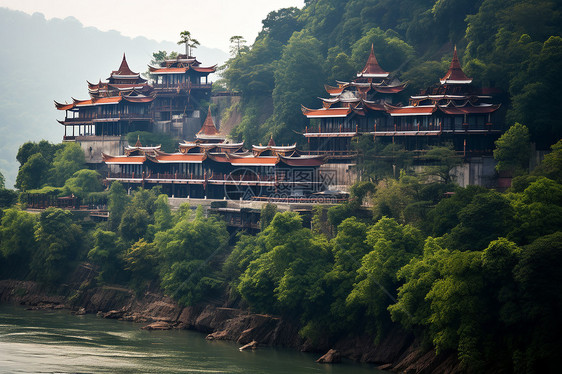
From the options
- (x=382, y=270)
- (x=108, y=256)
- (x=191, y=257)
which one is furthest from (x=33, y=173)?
(x=382, y=270)

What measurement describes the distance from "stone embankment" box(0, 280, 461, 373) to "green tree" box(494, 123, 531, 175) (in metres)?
15.3

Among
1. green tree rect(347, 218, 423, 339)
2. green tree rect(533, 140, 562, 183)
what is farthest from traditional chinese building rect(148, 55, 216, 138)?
green tree rect(533, 140, 562, 183)

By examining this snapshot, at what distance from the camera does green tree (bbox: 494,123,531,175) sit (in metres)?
53.3

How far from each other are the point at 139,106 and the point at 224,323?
108 feet

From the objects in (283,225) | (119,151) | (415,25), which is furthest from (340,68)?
(283,225)

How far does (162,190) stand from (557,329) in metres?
37.4

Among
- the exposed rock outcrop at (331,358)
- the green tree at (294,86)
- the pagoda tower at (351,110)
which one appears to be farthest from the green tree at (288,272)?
the green tree at (294,86)

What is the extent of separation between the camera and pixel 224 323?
5044cm

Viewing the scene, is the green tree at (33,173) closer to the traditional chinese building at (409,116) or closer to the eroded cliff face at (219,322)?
the eroded cliff face at (219,322)

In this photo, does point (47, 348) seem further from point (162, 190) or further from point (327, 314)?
point (162, 190)

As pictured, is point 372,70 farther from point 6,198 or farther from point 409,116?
point 6,198

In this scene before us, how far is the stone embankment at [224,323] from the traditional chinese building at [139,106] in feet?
64.3

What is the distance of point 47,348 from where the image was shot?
4541 cm

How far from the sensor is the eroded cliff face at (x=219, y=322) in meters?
42.2
